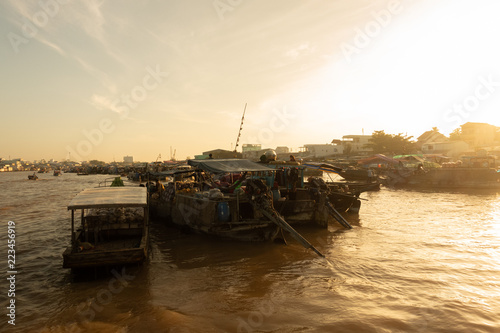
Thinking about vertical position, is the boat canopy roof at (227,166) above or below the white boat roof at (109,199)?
above

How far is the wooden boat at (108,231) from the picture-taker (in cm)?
729

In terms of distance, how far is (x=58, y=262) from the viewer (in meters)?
9.69

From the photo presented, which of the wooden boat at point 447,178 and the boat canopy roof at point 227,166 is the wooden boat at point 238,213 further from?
the wooden boat at point 447,178

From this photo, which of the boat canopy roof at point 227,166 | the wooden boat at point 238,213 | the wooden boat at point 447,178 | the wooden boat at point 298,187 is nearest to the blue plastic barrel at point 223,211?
the wooden boat at point 238,213

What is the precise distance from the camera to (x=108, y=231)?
31.5 ft

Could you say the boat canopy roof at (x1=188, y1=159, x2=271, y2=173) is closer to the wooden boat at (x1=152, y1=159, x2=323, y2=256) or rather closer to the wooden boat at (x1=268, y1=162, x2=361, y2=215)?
the wooden boat at (x1=152, y1=159, x2=323, y2=256)

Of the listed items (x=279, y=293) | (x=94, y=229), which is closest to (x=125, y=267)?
(x=94, y=229)

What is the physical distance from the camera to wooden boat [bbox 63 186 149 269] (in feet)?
23.9

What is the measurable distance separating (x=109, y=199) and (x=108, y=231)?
5.82 feet

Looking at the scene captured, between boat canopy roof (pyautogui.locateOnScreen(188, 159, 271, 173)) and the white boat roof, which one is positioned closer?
the white boat roof

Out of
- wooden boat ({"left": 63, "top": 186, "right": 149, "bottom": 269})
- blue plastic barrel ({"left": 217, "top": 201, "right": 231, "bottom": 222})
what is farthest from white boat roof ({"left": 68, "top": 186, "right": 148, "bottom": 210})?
blue plastic barrel ({"left": 217, "top": 201, "right": 231, "bottom": 222})

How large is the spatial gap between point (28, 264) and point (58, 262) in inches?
36.6

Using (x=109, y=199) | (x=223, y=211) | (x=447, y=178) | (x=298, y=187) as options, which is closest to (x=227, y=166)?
(x=223, y=211)

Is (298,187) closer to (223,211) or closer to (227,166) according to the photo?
(227,166)
